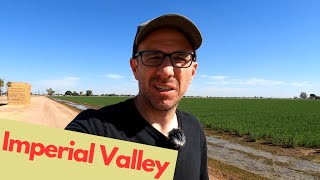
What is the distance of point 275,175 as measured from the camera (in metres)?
10.7

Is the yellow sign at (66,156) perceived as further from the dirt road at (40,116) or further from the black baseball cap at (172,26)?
the dirt road at (40,116)

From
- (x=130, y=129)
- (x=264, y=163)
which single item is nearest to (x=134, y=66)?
(x=130, y=129)

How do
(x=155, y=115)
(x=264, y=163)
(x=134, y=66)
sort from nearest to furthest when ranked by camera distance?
(x=155, y=115) < (x=134, y=66) < (x=264, y=163)

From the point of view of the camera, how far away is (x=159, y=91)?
1.83m

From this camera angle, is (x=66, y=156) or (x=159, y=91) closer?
(x=66, y=156)

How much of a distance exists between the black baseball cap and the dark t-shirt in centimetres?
45

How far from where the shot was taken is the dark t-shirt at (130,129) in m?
1.71

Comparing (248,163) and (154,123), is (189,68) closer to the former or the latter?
(154,123)

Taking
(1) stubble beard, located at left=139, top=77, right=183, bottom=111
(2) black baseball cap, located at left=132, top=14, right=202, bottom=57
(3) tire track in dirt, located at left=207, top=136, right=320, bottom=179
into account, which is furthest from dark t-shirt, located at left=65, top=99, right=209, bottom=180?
(3) tire track in dirt, located at left=207, top=136, right=320, bottom=179

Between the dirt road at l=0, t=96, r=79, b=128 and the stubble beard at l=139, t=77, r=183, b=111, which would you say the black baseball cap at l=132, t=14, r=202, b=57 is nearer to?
the stubble beard at l=139, t=77, r=183, b=111

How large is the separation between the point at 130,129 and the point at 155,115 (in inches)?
7.7

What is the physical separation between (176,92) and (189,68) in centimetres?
20

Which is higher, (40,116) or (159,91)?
(159,91)

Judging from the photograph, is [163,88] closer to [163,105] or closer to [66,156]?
[163,105]
